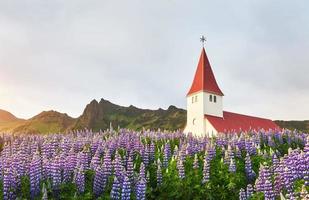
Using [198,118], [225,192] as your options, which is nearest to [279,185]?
[225,192]

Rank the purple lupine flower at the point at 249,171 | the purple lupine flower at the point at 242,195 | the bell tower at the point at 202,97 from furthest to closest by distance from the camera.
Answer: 1. the bell tower at the point at 202,97
2. the purple lupine flower at the point at 249,171
3. the purple lupine flower at the point at 242,195

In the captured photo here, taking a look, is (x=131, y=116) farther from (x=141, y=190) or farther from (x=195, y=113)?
(x=141, y=190)

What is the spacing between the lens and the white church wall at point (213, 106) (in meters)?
67.8

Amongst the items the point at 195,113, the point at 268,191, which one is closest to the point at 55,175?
the point at 268,191

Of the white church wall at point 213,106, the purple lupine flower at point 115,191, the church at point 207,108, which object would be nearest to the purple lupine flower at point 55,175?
the purple lupine flower at point 115,191

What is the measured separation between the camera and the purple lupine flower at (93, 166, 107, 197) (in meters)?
9.94

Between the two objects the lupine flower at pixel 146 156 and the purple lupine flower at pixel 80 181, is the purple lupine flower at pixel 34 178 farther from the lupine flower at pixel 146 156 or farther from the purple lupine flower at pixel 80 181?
the lupine flower at pixel 146 156

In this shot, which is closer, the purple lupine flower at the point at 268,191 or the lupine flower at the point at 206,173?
the purple lupine flower at the point at 268,191

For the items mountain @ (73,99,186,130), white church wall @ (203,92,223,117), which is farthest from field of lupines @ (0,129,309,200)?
mountain @ (73,99,186,130)

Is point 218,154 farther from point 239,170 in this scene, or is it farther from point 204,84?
point 204,84

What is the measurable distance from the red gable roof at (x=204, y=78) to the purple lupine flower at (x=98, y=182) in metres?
59.0

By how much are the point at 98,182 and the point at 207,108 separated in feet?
191

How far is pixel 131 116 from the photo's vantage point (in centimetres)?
11144

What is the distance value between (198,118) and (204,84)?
5048 mm
